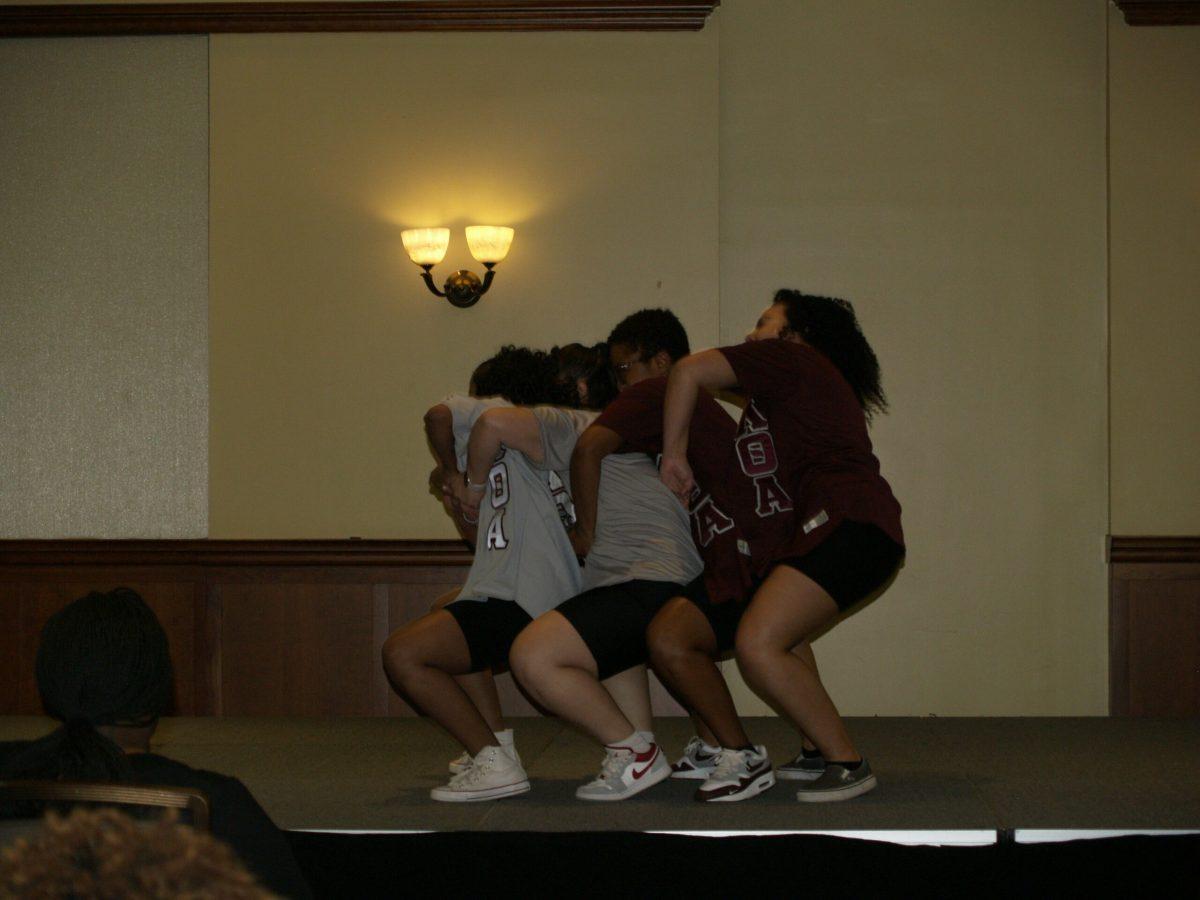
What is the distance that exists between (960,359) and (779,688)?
2.59m

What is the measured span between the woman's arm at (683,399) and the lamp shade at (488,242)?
7.24ft

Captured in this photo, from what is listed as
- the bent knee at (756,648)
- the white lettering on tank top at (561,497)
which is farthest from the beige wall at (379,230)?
the bent knee at (756,648)

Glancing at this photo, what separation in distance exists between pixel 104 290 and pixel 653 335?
3014 mm

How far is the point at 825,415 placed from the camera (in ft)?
10.8

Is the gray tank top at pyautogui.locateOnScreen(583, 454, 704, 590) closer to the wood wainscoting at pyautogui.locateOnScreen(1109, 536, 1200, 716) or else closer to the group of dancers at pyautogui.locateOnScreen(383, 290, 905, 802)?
the group of dancers at pyautogui.locateOnScreen(383, 290, 905, 802)

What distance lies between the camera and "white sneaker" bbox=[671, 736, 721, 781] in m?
3.63

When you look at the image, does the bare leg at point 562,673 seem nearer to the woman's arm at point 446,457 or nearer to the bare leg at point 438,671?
the bare leg at point 438,671

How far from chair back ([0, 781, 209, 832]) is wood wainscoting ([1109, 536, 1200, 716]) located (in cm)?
460

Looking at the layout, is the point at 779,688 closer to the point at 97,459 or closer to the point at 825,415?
the point at 825,415

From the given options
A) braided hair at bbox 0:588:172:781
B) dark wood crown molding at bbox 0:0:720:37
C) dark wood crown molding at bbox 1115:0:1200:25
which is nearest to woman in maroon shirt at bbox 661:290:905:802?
braided hair at bbox 0:588:172:781

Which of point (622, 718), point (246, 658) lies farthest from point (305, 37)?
point (622, 718)

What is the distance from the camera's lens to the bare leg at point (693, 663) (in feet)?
10.8

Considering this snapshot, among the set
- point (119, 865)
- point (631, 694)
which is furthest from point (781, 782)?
point (119, 865)

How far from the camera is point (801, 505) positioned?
3.30 m
